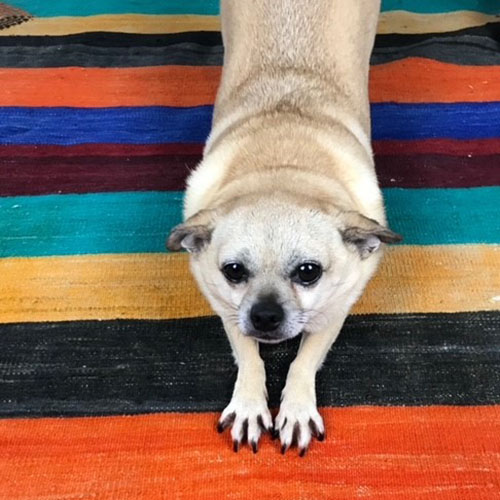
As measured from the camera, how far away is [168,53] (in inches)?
112

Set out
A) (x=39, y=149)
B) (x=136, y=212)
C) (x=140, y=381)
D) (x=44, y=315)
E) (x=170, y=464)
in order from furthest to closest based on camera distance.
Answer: (x=39, y=149), (x=136, y=212), (x=44, y=315), (x=140, y=381), (x=170, y=464)

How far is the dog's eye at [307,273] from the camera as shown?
148 cm

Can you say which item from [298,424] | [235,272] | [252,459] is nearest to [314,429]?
[298,424]

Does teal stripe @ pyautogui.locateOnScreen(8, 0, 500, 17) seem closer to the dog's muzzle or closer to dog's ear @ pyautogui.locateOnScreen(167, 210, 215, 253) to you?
dog's ear @ pyautogui.locateOnScreen(167, 210, 215, 253)

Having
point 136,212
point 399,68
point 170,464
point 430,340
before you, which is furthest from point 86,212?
point 399,68

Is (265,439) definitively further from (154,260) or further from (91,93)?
(91,93)

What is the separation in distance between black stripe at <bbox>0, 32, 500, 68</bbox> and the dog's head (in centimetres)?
144

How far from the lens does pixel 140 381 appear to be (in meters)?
1.67

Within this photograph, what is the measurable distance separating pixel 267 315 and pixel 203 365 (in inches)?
13.3

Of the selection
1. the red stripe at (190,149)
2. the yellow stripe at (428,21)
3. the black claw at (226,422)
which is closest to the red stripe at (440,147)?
the red stripe at (190,149)

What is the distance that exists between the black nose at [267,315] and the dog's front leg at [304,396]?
0.19m

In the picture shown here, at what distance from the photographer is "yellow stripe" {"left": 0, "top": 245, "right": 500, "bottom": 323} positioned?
1831mm

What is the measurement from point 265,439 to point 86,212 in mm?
1011

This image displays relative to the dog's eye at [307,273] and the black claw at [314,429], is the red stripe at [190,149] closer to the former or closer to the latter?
the dog's eye at [307,273]
